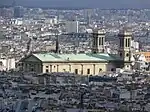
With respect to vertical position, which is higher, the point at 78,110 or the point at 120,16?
the point at 120,16

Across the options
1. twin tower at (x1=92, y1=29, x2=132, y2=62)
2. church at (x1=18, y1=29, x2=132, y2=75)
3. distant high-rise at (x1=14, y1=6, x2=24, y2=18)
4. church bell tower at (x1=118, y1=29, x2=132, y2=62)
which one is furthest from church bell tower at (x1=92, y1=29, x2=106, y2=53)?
distant high-rise at (x1=14, y1=6, x2=24, y2=18)

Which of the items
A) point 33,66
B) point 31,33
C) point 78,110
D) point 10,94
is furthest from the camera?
point 31,33

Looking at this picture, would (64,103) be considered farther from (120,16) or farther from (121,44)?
(120,16)

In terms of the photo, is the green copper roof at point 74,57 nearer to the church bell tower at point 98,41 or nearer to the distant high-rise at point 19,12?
the church bell tower at point 98,41

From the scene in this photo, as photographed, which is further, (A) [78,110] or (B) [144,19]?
(B) [144,19]

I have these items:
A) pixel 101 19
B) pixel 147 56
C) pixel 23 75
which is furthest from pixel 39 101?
pixel 101 19

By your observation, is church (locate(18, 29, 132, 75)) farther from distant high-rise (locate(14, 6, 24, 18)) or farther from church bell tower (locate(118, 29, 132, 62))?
distant high-rise (locate(14, 6, 24, 18))
